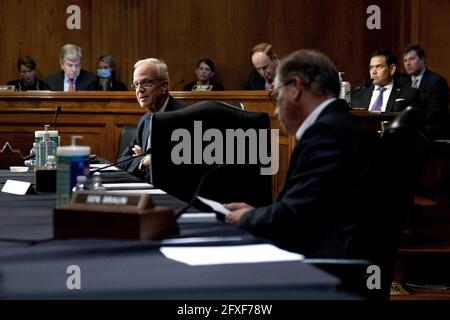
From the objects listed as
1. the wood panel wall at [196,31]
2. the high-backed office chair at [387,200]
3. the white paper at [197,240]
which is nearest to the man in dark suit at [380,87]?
the wood panel wall at [196,31]

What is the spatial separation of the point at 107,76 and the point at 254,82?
160cm

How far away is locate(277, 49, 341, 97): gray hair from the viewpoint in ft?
7.79

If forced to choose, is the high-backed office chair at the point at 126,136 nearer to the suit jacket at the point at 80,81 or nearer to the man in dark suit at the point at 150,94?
the man in dark suit at the point at 150,94

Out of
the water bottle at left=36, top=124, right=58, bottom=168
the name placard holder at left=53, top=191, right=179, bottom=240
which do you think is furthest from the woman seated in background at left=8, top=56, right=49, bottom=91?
the name placard holder at left=53, top=191, right=179, bottom=240

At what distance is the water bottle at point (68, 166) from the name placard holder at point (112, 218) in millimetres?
295

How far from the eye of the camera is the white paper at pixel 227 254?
5.25 ft

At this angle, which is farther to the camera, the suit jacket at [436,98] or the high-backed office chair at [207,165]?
the suit jacket at [436,98]

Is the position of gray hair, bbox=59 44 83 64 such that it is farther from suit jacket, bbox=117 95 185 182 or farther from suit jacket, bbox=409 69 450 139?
suit jacket, bbox=117 95 185 182

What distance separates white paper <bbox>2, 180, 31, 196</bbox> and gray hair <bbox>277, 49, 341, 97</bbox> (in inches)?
42.9

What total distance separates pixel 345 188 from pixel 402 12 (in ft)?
26.4

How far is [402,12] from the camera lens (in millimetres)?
9781

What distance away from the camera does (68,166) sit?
7.20ft

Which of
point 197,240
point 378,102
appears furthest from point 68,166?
point 378,102
